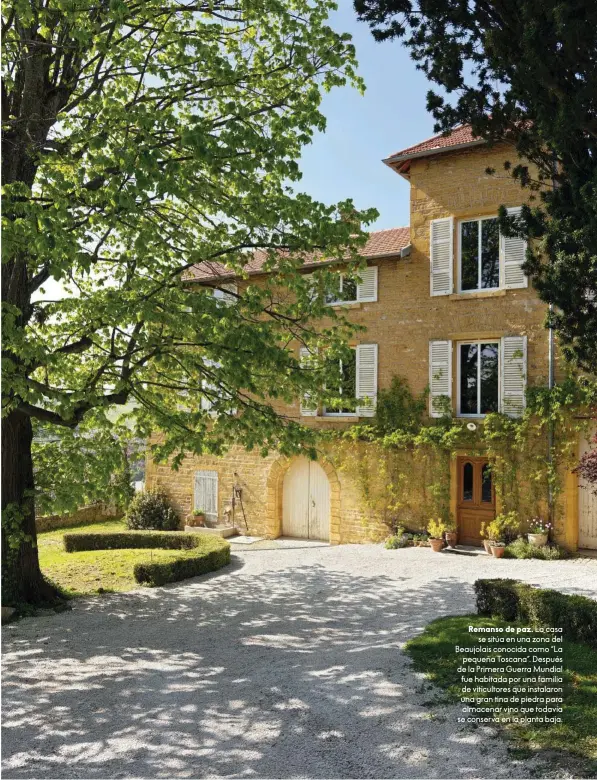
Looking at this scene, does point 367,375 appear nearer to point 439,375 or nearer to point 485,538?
point 439,375

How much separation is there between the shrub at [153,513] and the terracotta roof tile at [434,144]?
11886 mm

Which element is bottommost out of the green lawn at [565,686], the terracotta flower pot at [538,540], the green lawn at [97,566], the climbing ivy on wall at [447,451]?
the green lawn at [97,566]

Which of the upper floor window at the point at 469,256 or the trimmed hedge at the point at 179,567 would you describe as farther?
the upper floor window at the point at 469,256

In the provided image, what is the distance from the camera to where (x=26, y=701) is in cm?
663

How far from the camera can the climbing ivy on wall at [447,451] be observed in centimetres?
1425

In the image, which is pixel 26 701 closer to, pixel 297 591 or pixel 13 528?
pixel 13 528

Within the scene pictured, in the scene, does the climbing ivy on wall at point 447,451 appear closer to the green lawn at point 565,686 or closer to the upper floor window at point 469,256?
the upper floor window at point 469,256

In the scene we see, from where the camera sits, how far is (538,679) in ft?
21.6

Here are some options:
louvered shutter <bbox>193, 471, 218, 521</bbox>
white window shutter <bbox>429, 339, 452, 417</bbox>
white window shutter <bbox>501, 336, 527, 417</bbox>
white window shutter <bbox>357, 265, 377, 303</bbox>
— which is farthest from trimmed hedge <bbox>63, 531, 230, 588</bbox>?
white window shutter <bbox>501, 336, 527, 417</bbox>

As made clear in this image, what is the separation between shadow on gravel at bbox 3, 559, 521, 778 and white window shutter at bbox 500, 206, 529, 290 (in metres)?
7.64

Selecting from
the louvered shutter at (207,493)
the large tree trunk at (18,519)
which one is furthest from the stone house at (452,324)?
the large tree trunk at (18,519)

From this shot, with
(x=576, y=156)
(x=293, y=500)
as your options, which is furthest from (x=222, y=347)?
(x=293, y=500)

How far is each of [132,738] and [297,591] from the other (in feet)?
21.5

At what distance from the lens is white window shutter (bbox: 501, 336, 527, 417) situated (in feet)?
48.6
